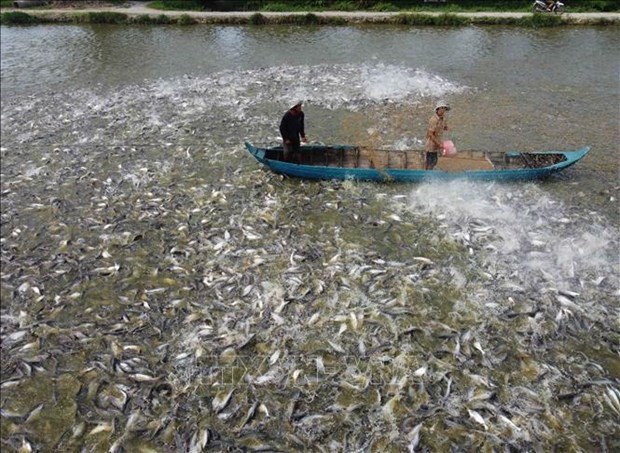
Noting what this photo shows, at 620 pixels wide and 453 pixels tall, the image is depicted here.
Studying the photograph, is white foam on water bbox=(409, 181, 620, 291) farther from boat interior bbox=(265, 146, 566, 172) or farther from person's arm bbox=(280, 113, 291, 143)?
person's arm bbox=(280, 113, 291, 143)

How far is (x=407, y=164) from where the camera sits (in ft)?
42.6

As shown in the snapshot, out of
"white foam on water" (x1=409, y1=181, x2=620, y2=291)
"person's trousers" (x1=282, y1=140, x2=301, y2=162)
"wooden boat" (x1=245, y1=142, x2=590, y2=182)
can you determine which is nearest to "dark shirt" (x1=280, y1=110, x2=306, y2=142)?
"person's trousers" (x1=282, y1=140, x2=301, y2=162)

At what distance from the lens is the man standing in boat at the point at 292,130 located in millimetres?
12300

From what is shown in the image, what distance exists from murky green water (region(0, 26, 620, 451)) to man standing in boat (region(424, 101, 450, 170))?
0.81 m

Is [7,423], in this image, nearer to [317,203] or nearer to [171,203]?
[171,203]

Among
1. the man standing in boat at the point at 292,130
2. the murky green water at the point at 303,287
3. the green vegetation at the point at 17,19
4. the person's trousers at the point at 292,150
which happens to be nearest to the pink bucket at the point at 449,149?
the murky green water at the point at 303,287

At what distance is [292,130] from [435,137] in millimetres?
3934

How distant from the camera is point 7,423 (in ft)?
24.2

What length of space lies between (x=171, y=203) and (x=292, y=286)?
5.12m

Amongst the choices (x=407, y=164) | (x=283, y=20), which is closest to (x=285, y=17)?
(x=283, y=20)

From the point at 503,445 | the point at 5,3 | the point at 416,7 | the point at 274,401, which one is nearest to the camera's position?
the point at 503,445

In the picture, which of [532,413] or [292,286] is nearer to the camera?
[532,413]

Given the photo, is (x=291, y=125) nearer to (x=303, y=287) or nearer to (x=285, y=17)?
(x=303, y=287)

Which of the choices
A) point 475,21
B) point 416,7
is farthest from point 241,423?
point 416,7
